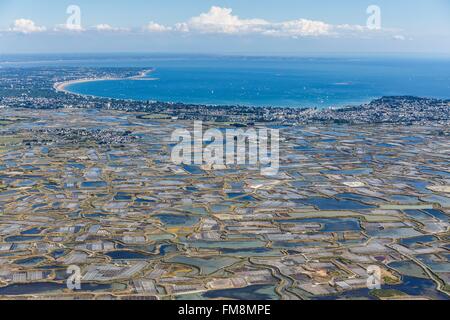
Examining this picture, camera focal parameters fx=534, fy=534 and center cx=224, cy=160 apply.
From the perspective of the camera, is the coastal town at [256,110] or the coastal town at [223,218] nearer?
the coastal town at [223,218]

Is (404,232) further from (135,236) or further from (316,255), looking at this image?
(135,236)

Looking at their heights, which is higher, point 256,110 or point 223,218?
point 256,110

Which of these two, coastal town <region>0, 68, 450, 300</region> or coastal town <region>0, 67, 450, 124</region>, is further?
coastal town <region>0, 67, 450, 124</region>

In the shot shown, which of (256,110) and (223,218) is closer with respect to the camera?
(223,218)

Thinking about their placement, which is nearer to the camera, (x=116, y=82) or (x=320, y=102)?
(x=320, y=102)

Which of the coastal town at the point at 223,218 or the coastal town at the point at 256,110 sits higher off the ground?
the coastal town at the point at 256,110

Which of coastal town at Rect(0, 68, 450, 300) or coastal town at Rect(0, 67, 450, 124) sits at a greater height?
coastal town at Rect(0, 67, 450, 124)

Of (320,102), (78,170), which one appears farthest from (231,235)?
(320,102)
